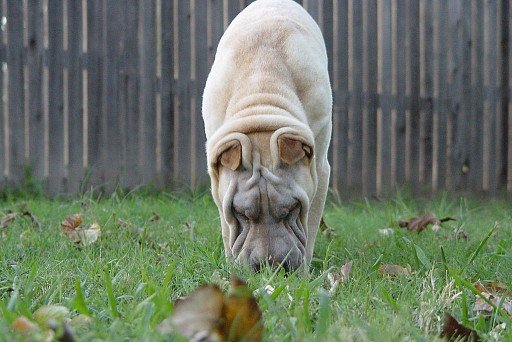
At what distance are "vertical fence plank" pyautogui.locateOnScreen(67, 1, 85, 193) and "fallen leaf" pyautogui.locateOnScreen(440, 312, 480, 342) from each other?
4.87 metres

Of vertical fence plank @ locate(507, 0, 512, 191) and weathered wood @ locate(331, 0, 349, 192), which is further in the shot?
vertical fence plank @ locate(507, 0, 512, 191)

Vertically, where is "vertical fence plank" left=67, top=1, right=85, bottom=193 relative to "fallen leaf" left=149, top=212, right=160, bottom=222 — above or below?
above

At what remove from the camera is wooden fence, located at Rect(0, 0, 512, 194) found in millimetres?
6531

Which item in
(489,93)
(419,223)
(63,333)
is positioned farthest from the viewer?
(489,93)

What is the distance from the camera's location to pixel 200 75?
680cm

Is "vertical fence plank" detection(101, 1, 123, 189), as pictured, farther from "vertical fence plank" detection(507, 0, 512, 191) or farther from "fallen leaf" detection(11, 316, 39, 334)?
"fallen leaf" detection(11, 316, 39, 334)

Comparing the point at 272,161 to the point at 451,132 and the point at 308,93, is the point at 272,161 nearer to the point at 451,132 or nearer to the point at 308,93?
the point at 308,93

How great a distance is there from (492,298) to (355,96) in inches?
186

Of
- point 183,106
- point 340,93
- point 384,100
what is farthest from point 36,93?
point 384,100

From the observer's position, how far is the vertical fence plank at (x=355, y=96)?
7.14m

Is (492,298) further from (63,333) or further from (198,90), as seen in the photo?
(198,90)

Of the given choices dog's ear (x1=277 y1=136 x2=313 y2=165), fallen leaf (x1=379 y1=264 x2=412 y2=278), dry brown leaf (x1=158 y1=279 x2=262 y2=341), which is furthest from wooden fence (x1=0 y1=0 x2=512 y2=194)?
dry brown leaf (x1=158 y1=279 x2=262 y2=341)

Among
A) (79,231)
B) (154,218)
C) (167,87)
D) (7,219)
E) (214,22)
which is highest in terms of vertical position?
(214,22)

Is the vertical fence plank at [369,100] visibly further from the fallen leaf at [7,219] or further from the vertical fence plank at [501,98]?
the fallen leaf at [7,219]
